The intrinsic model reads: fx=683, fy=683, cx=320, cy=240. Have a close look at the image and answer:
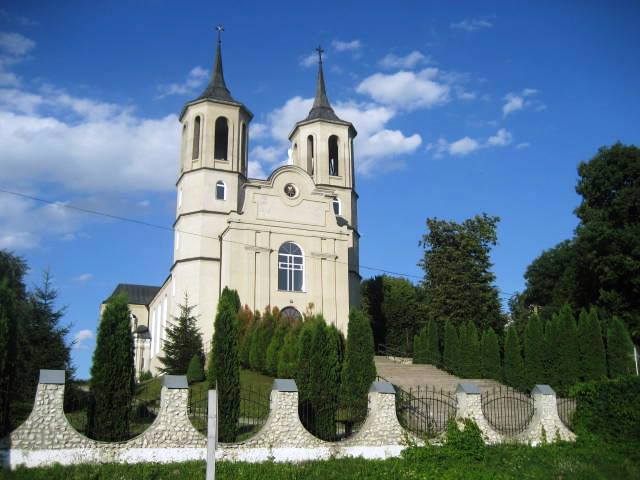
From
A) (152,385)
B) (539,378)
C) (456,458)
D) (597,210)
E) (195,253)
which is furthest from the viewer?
(195,253)

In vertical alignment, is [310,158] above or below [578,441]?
above

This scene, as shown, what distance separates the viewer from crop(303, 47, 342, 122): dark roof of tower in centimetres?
4497

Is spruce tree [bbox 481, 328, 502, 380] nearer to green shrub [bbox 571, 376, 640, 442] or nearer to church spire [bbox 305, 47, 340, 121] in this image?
green shrub [bbox 571, 376, 640, 442]

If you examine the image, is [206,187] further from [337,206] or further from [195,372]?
[195,372]

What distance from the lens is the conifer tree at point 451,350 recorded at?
32.4 m

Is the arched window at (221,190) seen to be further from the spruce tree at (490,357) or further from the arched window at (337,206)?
the spruce tree at (490,357)

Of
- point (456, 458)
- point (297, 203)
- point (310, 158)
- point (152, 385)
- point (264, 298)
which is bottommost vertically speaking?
point (456, 458)

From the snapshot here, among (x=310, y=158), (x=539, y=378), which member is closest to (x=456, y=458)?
(x=539, y=378)

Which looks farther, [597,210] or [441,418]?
[597,210]

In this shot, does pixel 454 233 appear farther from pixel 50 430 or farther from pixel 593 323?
pixel 50 430

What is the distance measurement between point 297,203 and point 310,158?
7.31 m

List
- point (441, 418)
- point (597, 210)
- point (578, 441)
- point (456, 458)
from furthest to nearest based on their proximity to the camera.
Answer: point (597, 210), point (441, 418), point (578, 441), point (456, 458)

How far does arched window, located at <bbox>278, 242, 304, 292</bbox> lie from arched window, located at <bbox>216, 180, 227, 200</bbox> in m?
5.09

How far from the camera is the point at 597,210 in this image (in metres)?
34.8
